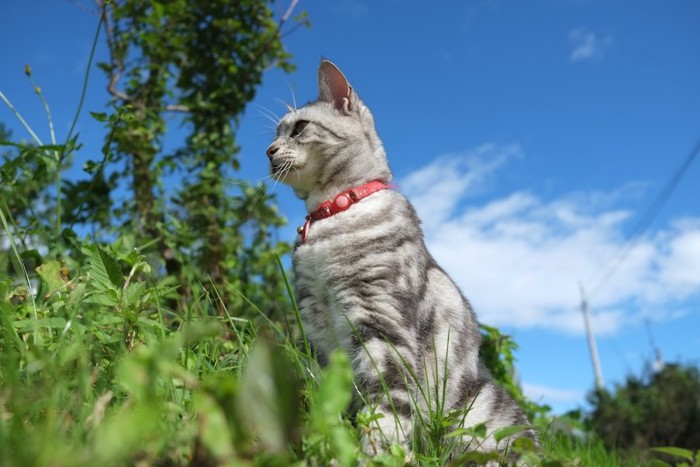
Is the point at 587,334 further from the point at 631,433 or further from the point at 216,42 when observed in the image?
the point at 216,42

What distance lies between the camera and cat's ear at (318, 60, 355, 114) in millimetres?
2842

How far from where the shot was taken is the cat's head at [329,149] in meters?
2.65

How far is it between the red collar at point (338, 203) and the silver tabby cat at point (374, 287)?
27mm

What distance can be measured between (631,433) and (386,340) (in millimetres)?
9592

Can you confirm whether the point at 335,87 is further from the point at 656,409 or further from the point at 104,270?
the point at 656,409

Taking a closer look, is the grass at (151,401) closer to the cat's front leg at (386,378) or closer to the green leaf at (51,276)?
the green leaf at (51,276)

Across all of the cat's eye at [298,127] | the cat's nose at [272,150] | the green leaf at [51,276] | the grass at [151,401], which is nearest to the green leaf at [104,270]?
the grass at [151,401]

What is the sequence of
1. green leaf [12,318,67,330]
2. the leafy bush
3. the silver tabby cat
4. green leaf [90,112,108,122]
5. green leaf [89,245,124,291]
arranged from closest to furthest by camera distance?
green leaf [12,318,67,330]
green leaf [89,245,124,291]
the silver tabby cat
green leaf [90,112,108,122]
the leafy bush

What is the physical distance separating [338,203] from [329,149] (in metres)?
0.31

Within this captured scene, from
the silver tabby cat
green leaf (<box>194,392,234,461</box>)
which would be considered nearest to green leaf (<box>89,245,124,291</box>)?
the silver tabby cat

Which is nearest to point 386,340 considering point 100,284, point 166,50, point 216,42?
point 100,284

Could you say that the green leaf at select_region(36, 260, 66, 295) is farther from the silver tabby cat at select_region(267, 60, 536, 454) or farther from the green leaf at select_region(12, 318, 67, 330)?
the silver tabby cat at select_region(267, 60, 536, 454)

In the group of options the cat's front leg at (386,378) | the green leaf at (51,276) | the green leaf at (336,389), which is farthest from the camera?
the green leaf at (51,276)

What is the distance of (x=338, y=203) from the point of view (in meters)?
2.50
